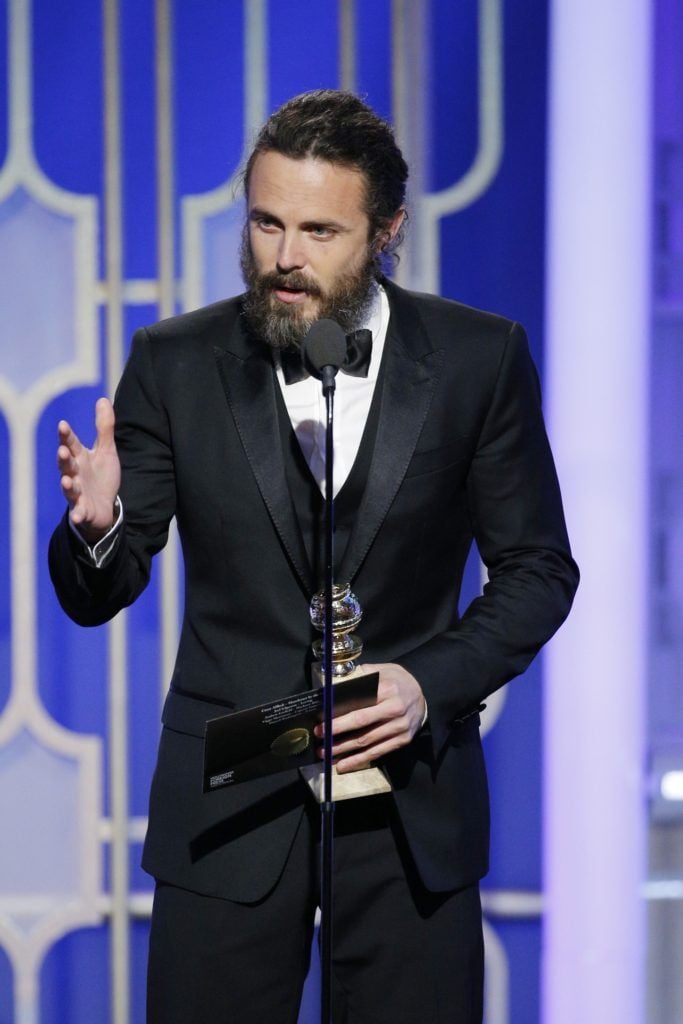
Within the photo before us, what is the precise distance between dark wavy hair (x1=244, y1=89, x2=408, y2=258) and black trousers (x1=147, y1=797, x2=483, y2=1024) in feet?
2.70

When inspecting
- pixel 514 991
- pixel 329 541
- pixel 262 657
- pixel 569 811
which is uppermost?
pixel 329 541

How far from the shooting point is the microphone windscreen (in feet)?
4.80

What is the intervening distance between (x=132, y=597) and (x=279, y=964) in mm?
517

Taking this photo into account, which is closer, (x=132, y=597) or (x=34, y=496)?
(x=132, y=597)

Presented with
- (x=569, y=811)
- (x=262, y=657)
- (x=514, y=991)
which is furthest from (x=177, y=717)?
(x=514, y=991)

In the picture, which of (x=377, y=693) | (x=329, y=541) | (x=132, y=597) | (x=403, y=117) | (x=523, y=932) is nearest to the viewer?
(x=329, y=541)

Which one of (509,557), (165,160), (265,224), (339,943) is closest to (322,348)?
(265,224)

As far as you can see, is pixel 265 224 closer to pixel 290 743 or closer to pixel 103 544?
pixel 103 544

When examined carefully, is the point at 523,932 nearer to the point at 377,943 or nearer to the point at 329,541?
the point at 377,943

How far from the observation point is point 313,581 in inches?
70.9

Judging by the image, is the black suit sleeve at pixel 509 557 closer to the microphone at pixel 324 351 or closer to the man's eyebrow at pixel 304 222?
the man's eyebrow at pixel 304 222

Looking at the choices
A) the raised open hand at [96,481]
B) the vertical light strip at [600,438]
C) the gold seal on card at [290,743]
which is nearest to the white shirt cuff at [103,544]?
the raised open hand at [96,481]

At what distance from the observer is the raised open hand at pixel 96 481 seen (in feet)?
5.28

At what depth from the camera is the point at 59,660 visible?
9.39ft
